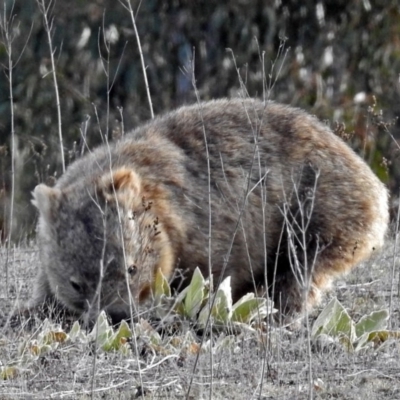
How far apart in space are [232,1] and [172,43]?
0.91 metres

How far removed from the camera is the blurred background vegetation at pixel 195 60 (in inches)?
553

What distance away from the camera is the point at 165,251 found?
679 cm

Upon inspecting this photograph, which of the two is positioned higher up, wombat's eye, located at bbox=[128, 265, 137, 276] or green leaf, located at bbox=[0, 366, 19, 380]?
green leaf, located at bbox=[0, 366, 19, 380]

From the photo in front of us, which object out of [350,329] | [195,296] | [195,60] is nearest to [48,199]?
[195,296]

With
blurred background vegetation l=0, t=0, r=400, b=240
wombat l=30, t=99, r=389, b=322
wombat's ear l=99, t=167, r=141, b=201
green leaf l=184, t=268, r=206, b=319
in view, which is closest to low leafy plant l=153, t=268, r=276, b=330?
green leaf l=184, t=268, r=206, b=319

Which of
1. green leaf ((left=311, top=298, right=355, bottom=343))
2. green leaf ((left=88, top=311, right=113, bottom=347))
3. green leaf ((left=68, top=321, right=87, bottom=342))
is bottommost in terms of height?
green leaf ((left=311, top=298, right=355, bottom=343))

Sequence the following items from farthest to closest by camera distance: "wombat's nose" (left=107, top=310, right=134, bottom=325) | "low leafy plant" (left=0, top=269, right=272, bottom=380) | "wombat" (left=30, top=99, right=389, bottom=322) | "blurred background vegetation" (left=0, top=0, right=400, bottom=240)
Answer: "blurred background vegetation" (left=0, top=0, right=400, bottom=240)
"wombat" (left=30, top=99, right=389, bottom=322)
"wombat's nose" (left=107, top=310, right=134, bottom=325)
"low leafy plant" (left=0, top=269, right=272, bottom=380)

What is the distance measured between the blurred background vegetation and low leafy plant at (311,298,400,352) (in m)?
7.70

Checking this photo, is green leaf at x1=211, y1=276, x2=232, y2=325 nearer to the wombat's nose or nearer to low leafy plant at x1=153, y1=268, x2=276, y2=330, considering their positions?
low leafy plant at x1=153, y1=268, x2=276, y2=330

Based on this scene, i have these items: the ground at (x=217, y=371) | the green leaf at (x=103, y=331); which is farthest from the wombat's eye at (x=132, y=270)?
the green leaf at (x=103, y=331)

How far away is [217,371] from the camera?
17.5ft

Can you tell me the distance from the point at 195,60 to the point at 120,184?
770 centimetres

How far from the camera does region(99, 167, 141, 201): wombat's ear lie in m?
6.65

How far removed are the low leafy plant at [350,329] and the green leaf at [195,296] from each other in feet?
2.08
